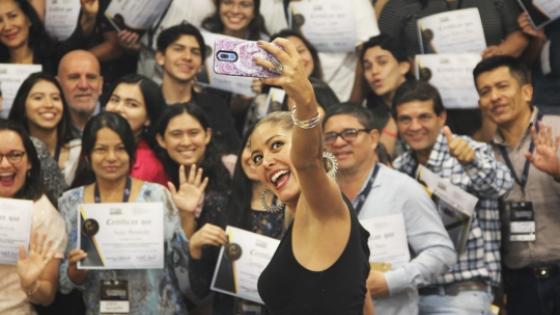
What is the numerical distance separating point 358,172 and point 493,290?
942mm

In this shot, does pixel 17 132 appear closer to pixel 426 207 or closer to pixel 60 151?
pixel 60 151

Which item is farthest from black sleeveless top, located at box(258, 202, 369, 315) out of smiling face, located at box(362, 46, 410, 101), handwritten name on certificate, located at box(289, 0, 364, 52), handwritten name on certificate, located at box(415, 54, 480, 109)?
handwritten name on certificate, located at box(289, 0, 364, 52)

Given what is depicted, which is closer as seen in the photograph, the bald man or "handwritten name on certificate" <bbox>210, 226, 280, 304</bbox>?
"handwritten name on certificate" <bbox>210, 226, 280, 304</bbox>

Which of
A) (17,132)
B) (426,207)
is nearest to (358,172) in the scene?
(426,207)

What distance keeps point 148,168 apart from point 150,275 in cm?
82

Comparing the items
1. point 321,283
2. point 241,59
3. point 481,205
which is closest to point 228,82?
point 481,205

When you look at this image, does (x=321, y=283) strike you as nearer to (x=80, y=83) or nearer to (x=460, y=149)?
(x=460, y=149)

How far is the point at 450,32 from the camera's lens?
6.30 metres

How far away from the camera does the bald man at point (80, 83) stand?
632cm

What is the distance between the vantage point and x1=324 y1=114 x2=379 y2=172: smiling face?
5.07 metres

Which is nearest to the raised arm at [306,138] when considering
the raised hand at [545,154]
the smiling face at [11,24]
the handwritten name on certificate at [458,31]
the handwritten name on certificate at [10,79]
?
the raised hand at [545,154]

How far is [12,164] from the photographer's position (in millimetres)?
5195

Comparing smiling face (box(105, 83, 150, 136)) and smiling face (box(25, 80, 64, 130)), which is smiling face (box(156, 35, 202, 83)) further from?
smiling face (box(25, 80, 64, 130))

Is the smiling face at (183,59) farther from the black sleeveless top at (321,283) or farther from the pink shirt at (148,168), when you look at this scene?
the black sleeveless top at (321,283)
